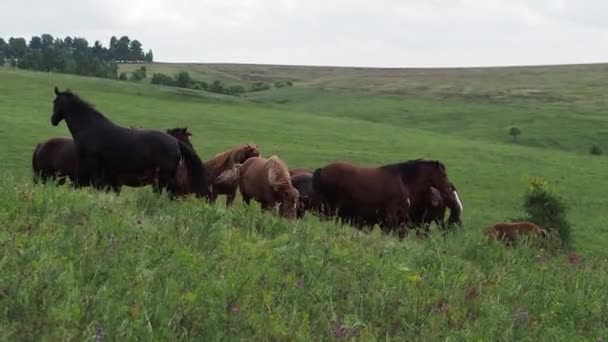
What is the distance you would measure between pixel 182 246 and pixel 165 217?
1267 mm

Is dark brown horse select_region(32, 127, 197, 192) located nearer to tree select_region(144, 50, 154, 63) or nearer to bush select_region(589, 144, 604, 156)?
bush select_region(589, 144, 604, 156)

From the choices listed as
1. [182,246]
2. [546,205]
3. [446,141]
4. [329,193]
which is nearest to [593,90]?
[446,141]

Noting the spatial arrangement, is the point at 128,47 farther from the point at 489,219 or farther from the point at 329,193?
the point at 329,193

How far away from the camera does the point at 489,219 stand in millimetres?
31812

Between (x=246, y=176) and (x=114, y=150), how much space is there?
3741 millimetres

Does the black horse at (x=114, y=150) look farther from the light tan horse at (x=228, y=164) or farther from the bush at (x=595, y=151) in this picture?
the bush at (x=595, y=151)

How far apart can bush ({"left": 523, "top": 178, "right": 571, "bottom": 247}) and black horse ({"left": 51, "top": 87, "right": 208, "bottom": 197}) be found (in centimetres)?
1530

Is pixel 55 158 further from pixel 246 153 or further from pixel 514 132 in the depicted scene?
pixel 514 132

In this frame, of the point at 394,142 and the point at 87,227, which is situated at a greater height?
the point at 87,227

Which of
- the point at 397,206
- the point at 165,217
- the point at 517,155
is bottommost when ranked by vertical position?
the point at 517,155

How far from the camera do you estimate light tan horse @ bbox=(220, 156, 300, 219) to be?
13.4 meters

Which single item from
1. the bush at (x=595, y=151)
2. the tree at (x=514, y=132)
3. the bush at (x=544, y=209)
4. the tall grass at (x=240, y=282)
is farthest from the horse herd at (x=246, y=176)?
the tree at (x=514, y=132)

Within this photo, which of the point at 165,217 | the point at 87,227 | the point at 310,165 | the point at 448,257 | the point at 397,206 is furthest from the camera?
the point at 310,165

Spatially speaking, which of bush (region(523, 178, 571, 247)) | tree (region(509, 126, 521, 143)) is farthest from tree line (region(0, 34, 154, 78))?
bush (region(523, 178, 571, 247))
